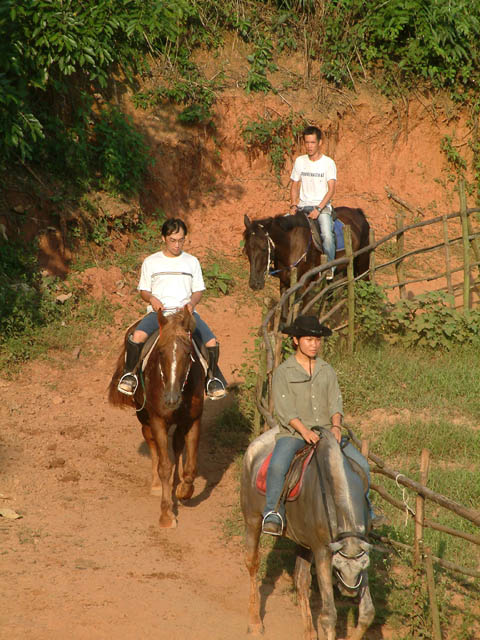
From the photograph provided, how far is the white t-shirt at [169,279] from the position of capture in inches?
335

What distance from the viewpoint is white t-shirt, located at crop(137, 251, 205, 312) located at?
27.9 feet

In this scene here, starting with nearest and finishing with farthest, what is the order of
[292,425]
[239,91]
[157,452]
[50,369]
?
[292,425]
[157,452]
[50,369]
[239,91]

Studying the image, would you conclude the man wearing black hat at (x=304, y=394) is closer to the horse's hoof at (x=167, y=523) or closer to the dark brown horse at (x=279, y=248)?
the horse's hoof at (x=167, y=523)

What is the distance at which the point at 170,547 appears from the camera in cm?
769

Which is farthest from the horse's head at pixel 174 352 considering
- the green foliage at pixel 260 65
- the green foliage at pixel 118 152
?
the green foliage at pixel 260 65

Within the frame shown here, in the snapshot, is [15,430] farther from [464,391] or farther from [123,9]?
[123,9]

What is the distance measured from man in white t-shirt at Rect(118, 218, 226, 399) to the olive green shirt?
8.11 feet

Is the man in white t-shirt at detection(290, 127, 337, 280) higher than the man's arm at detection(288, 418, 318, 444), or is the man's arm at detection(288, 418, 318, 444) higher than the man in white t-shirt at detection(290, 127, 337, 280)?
the man in white t-shirt at detection(290, 127, 337, 280)

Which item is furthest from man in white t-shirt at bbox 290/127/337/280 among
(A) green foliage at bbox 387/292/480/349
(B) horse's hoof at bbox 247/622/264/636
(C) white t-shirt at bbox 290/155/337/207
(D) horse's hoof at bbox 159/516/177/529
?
(B) horse's hoof at bbox 247/622/264/636

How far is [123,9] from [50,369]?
5532 millimetres

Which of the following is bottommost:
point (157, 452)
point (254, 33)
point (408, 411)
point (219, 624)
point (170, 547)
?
point (219, 624)

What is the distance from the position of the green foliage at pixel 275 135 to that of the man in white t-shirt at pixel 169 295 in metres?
8.56

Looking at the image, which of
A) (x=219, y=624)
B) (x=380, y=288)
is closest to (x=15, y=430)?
(x=219, y=624)

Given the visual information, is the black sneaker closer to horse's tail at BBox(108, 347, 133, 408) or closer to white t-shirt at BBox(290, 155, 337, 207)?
white t-shirt at BBox(290, 155, 337, 207)
